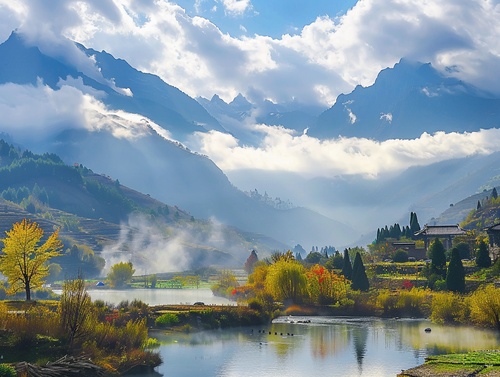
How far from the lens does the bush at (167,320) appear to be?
101 meters

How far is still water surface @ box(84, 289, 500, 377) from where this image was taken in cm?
7262

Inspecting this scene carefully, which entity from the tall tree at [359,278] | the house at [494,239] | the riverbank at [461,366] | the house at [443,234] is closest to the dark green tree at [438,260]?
the tall tree at [359,278]

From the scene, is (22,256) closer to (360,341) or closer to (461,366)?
(360,341)

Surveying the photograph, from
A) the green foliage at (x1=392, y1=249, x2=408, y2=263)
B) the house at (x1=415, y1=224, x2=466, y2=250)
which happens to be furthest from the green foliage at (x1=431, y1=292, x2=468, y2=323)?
the house at (x1=415, y1=224, x2=466, y2=250)

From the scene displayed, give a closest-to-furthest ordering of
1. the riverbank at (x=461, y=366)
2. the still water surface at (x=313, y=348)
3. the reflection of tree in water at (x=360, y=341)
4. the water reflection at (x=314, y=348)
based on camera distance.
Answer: the riverbank at (x=461, y=366)
the still water surface at (x=313, y=348)
the water reflection at (x=314, y=348)
the reflection of tree in water at (x=360, y=341)

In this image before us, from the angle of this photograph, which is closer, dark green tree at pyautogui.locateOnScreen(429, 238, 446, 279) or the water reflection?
the water reflection

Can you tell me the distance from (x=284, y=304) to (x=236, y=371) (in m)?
60.3

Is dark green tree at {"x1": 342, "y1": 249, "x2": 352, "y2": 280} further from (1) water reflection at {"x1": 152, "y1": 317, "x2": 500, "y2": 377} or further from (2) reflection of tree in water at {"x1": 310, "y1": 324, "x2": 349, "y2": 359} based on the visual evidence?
(2) reflection of tree in water at {"x1": 310, "y1": 324, "x2": 349, "y2": 359}

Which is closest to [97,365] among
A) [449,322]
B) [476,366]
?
[476,366]

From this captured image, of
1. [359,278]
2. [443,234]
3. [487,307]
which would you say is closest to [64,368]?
[487,307]

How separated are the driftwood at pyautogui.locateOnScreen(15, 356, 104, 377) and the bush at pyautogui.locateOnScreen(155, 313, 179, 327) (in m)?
39.3

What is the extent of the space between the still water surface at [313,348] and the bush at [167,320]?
4446 millimetres

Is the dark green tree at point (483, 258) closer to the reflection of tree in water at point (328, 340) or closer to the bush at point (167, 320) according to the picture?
the reflection of tree in water at point (328, 340)

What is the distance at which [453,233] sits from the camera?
172500 mm
